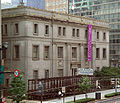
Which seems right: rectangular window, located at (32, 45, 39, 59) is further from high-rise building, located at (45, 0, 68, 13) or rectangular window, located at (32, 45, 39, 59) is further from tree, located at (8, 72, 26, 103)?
high-rise building, located at (45, 0, 68, 13)

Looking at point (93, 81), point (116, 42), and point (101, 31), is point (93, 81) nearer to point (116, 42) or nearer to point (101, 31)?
point (101, 31)

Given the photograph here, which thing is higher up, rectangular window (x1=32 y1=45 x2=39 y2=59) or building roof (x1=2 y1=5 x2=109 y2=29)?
building roof (x1=2 y1=5 x2=109 y2=29)

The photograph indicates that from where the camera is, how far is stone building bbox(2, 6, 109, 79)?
50406 millimetres

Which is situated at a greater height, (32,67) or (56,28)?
(56,28)

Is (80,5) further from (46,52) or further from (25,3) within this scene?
(46,52)

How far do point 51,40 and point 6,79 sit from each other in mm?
10154

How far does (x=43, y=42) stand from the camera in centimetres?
5306

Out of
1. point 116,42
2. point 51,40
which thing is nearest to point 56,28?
point 51,40

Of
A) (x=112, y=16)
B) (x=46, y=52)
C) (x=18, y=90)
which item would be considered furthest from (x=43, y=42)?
(x=112, y=16)

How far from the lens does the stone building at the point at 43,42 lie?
1984 inches

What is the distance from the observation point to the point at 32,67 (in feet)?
168

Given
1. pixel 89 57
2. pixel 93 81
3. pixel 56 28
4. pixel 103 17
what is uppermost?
pixel 103 17

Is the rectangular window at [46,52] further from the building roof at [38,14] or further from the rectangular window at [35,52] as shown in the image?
the building roof at [38,14]

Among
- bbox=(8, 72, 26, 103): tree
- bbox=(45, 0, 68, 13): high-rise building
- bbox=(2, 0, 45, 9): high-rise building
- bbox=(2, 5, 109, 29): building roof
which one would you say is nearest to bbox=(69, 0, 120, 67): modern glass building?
bbox=(45, 0, 68, 13): high-rise building
